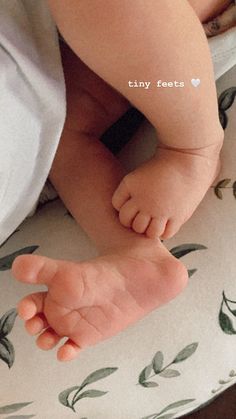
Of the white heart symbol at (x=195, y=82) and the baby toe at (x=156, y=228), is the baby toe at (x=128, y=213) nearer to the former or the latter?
the baby toe at (x=156, y=228)

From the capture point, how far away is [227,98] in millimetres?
711

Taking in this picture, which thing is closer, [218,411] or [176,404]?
[176,404]

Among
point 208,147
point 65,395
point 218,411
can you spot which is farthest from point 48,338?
point 218,411

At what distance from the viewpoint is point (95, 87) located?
71 centimetres

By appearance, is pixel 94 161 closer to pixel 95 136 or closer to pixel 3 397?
pixel 95 136

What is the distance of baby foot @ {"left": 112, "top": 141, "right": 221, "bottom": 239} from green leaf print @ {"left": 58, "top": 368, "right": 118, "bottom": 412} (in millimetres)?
134

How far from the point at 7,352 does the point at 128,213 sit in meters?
0.17

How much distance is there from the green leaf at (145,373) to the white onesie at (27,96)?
0.63 ft

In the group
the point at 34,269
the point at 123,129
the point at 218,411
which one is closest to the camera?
the point at 34,269

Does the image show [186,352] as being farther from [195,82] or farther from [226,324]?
[195,82]

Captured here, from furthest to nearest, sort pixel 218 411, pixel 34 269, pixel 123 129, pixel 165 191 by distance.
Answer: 1. pixel 218 411
2. pixel 123 129
3. pixel 165 191
4. pixel 34 269

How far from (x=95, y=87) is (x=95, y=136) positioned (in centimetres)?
5

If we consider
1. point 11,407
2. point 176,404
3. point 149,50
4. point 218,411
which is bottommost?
point 218,411

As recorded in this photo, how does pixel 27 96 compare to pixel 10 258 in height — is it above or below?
above
